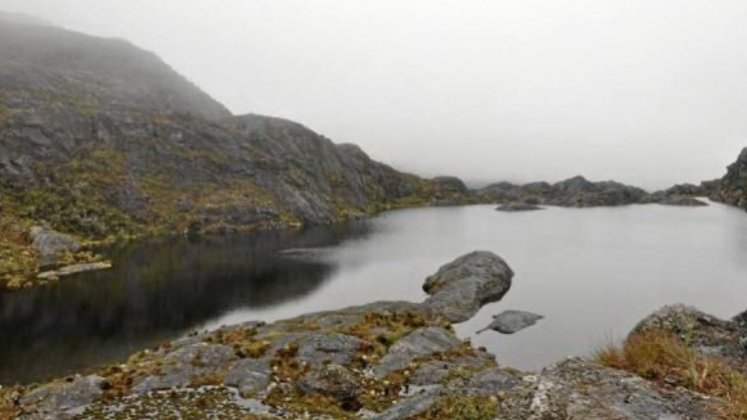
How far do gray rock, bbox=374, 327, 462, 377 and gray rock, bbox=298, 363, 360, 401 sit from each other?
3.89m

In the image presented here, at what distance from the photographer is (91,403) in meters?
36.4

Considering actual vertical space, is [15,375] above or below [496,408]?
below

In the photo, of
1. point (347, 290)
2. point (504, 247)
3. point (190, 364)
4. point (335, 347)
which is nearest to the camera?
point (190, 364)

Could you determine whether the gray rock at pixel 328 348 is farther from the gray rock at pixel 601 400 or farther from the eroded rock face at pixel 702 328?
the gray rock at pixel 601 400

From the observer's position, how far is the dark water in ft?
196

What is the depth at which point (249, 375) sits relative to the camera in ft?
135

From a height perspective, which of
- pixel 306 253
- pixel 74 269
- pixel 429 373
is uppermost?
pixel 74 269

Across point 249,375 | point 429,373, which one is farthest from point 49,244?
point 429,373

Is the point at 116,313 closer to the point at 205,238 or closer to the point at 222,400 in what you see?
the point at 222,400

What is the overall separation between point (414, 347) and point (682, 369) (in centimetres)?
3552

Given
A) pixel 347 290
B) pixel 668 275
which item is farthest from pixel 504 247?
pixel 347 290

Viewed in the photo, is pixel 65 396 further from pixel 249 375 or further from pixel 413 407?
pixel 413 407

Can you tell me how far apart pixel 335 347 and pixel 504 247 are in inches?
3907

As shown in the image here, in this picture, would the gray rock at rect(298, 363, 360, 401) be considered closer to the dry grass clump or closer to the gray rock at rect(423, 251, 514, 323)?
the dry grass clump
